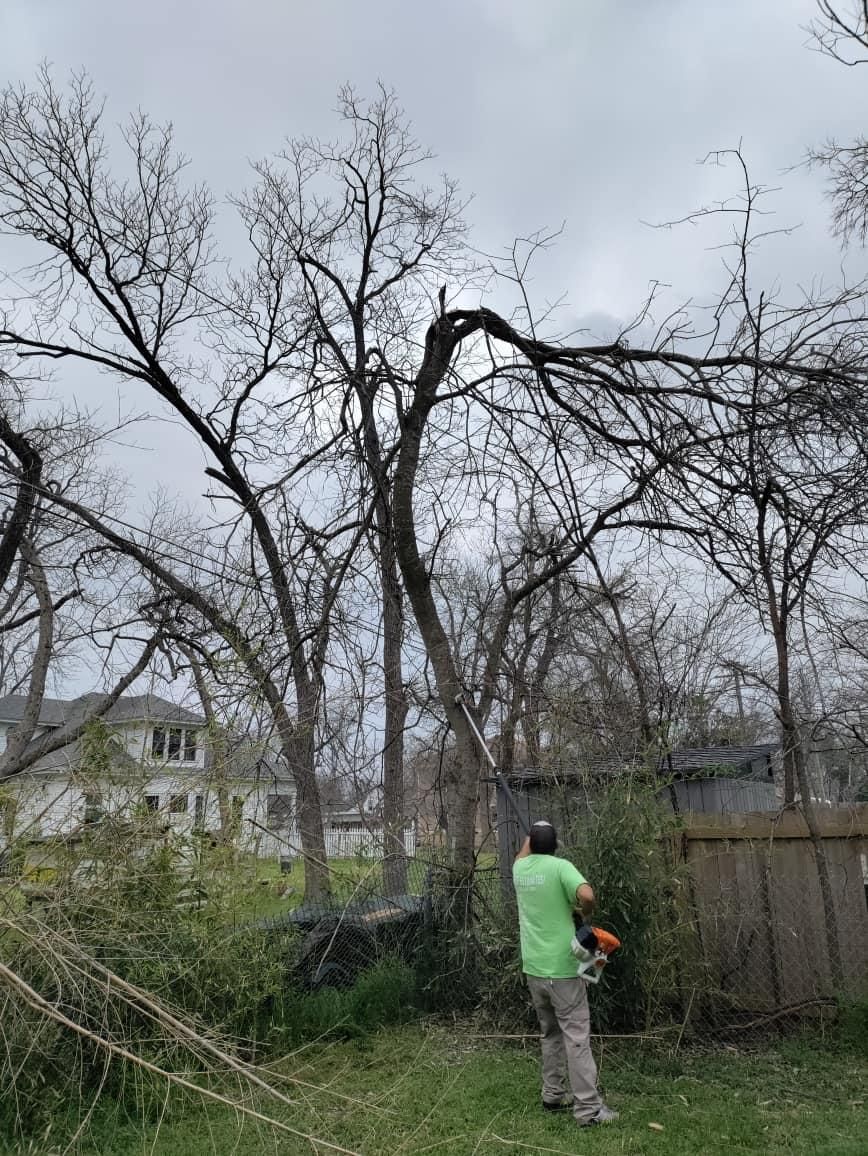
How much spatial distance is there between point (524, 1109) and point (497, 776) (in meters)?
2.21

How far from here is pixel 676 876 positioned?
559 centimetres

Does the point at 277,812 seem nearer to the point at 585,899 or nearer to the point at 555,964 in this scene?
the point at 555,964

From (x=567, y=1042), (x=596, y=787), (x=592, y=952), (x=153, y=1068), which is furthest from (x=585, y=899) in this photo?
(x=153, y=1068)

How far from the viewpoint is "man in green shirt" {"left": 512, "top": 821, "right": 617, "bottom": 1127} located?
451 cm

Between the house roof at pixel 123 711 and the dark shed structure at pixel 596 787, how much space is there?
2.48 m

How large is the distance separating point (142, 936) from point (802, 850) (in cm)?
435

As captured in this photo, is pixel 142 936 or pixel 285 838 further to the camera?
pixel 285 838

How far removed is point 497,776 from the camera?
632cm

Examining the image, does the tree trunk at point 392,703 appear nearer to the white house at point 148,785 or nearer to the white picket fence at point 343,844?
the white picket fence at point 343,844

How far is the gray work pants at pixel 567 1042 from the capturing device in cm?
438

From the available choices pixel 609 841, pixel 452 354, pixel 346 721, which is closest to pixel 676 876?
pixel 609 841

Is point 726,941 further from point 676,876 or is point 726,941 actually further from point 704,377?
point 704,377

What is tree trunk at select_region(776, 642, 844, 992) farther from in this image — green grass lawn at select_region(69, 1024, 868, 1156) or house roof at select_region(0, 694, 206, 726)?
house roof at select_region(0, 694, 206, 726)

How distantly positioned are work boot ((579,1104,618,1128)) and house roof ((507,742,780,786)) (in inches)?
79.5
